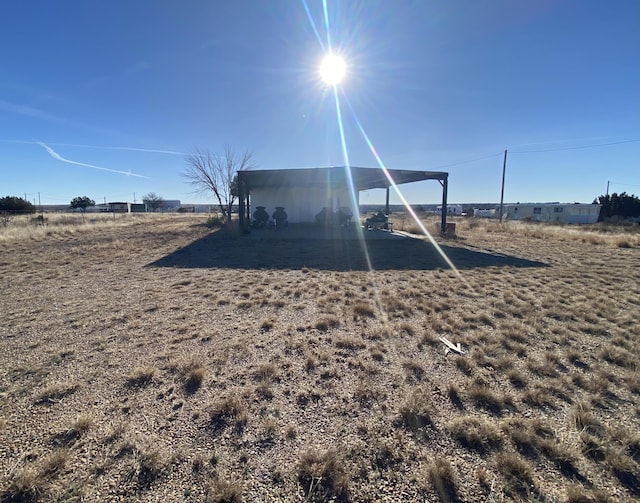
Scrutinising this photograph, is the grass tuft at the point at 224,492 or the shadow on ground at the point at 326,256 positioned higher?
the shadow on ground at the point at 326,256

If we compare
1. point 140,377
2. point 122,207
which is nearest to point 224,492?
point 140,377

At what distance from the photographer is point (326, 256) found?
9.36 m

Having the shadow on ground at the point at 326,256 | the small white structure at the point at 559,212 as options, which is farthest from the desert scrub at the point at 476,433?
the small white structure at the point at 559,212

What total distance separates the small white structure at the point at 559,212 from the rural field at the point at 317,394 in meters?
42.2

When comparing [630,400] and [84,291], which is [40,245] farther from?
[630,400]

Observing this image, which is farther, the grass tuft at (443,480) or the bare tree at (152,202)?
the bare tree at (152,202)

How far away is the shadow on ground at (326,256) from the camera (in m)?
8.11

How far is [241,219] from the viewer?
13961 mm

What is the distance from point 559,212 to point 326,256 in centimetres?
4472

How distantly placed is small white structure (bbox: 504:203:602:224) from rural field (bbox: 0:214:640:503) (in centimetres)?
4216

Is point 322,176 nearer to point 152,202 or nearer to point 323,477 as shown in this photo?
point 323,477

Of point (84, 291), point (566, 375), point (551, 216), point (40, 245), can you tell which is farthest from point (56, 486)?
point (551, 216)

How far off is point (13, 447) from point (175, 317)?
240 cm

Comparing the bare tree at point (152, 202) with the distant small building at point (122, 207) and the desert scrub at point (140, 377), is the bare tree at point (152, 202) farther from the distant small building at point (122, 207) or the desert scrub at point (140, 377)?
the desert scrub at point (140, 377)
